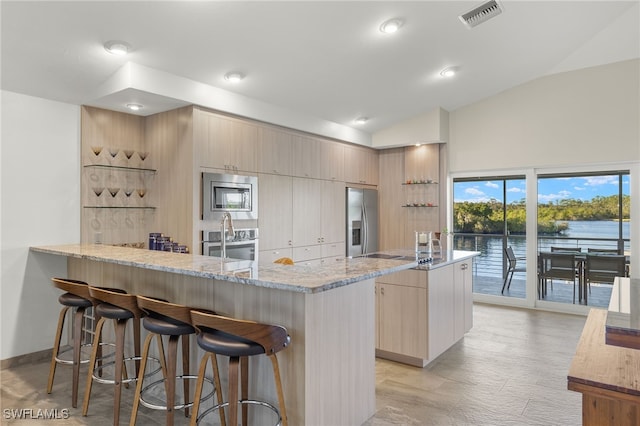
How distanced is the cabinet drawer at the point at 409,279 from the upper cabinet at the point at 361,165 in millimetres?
2603

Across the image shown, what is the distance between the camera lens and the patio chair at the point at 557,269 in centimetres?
541

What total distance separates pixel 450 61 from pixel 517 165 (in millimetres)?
2137

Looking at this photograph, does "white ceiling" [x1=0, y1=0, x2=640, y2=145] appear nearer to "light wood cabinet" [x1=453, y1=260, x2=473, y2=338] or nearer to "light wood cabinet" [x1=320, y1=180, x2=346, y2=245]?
"light wood cabinet" [x1=320, y1=180, x2=346, y2=245]

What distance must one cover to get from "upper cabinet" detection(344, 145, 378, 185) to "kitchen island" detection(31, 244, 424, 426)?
11.6 ft

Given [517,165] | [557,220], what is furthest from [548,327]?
[517,165]

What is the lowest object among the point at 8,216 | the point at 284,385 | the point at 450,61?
the point at 284,385

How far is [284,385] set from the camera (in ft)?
6.98

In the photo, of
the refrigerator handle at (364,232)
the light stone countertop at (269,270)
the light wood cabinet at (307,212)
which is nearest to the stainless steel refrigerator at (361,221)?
the refrigerator handle at (364,232)

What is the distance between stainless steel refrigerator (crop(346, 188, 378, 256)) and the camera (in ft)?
19.8

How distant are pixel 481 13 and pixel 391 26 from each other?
0.82m

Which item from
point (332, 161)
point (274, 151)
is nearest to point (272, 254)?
point (274, 151)

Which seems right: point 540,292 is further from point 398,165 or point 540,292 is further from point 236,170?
point 236,170

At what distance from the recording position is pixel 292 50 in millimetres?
3633

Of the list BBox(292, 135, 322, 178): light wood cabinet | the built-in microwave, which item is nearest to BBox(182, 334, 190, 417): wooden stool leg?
the built-in microwave
